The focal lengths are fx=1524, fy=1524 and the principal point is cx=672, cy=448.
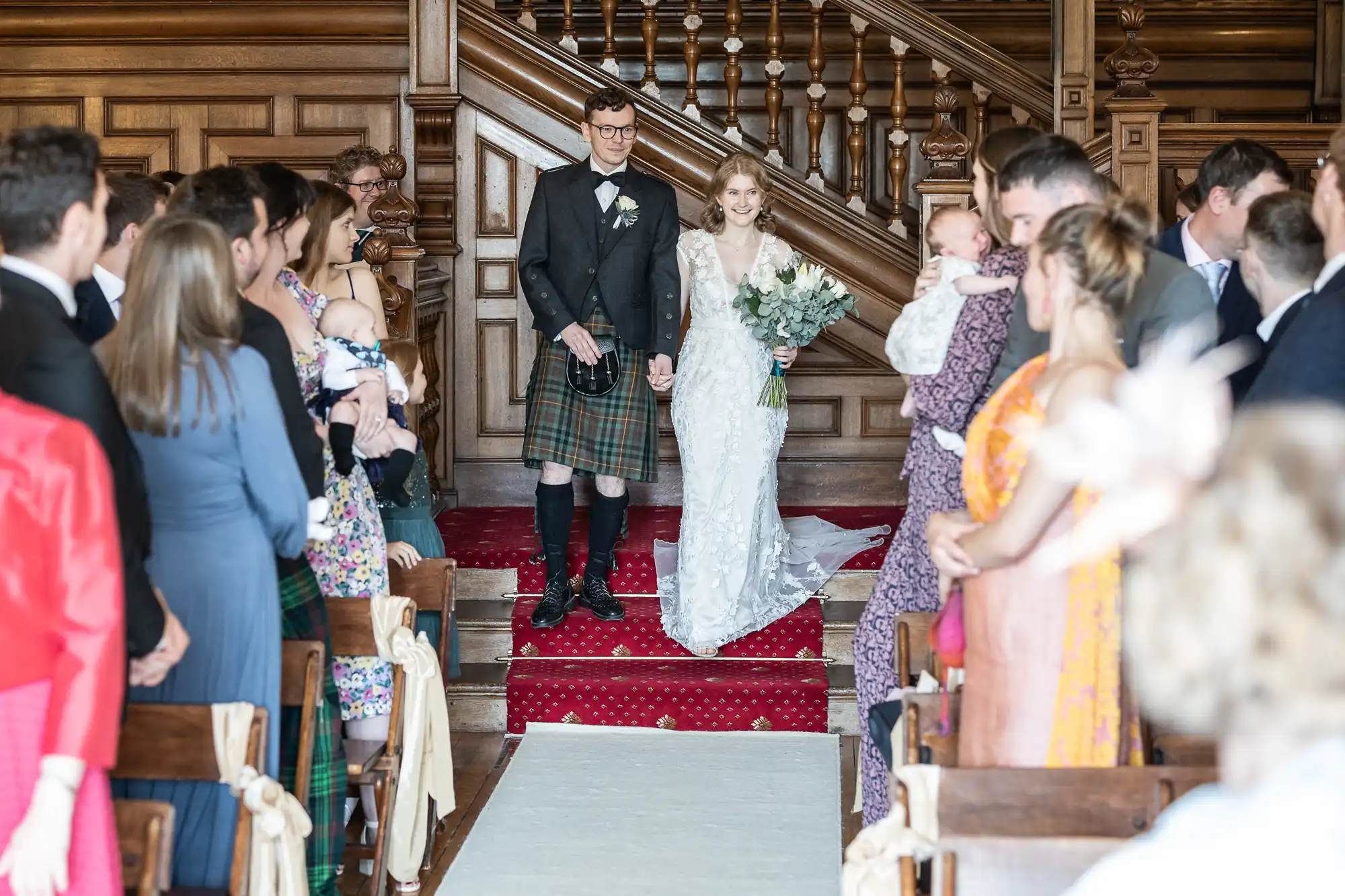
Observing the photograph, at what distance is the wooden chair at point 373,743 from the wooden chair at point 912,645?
3.94 ft

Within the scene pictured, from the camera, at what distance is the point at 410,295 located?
5816 millimetres

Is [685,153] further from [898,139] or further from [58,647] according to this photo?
[58,647]

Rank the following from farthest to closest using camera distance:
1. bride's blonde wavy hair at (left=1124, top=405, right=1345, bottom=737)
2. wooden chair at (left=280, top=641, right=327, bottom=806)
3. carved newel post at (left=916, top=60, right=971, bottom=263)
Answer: carved newel post at (left=916, top=60, right=971, bottom=263), wooden chair at (left=280, top=641, right=327, bottom=806), bride's blonde wavy hair at (left=1124, top=405, right=1345, bottom=737)

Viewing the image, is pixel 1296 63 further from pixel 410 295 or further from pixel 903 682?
pixel 903 682

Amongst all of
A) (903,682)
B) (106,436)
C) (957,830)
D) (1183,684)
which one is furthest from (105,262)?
(1183,684)

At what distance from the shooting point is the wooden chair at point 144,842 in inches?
89.7

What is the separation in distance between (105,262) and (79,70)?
138 inches

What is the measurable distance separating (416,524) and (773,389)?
54.5 inches

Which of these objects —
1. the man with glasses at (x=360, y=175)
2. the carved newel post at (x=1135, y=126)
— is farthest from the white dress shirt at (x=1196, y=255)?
the man with glasses at (x=360, y=175)

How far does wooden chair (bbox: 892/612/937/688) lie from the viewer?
3469mm

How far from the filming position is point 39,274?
8.28ft

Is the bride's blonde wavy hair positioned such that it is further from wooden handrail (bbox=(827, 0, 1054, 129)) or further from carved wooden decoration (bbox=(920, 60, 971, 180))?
wooden handrail (bbox=(827, 0, 1054, 129))

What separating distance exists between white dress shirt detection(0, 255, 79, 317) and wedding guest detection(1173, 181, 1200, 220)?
3212mm

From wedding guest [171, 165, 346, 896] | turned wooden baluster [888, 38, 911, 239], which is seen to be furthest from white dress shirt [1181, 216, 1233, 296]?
wedding guest [171, 165, 346, 896]
